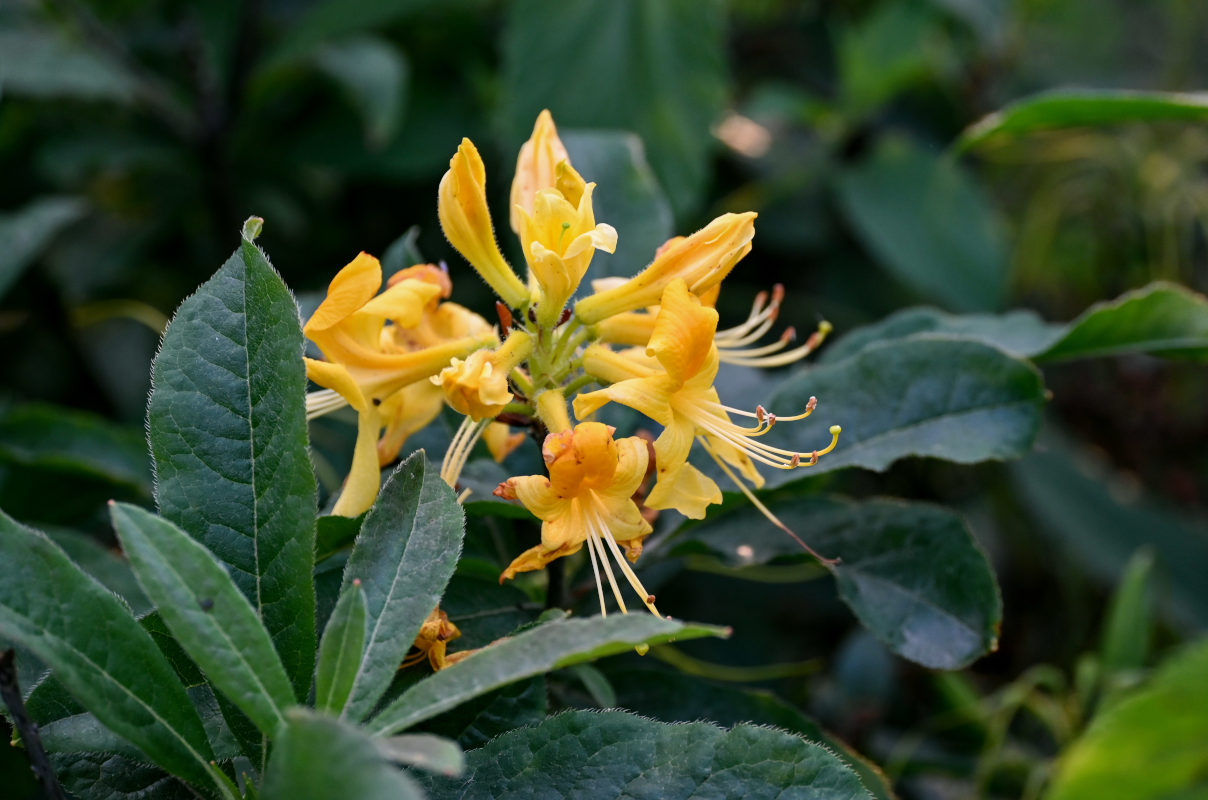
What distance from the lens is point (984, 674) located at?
1877 millimetres

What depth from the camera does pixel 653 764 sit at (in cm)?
62

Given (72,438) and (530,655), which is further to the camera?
(72,438)

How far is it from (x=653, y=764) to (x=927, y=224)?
1.64 metres

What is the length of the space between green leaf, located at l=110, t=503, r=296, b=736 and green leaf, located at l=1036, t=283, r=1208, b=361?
0.75 m

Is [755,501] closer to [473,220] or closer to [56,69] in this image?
[473,220]

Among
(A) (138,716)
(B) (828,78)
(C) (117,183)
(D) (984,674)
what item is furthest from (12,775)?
(B) (828,78)

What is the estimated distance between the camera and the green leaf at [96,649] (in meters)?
0.54

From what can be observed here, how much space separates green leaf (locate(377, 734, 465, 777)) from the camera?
0.46m

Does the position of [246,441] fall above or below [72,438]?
above

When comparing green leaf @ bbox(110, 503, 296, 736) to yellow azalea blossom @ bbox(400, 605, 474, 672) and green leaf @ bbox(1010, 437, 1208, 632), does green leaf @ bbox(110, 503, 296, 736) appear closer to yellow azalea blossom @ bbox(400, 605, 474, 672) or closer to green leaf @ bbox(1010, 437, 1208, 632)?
yellow azalea blossom @ bbox(400, 605, 474, 672)

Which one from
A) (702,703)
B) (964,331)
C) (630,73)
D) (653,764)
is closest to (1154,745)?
(653,764)

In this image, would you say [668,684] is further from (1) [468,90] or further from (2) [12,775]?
(1) [468,90]

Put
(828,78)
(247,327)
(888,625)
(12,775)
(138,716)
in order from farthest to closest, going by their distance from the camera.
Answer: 1. (828,78)
2. (12,775)
3. (888,625)
4. (247,327)
5. (138,716)

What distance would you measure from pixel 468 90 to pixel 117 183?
2.66ft
